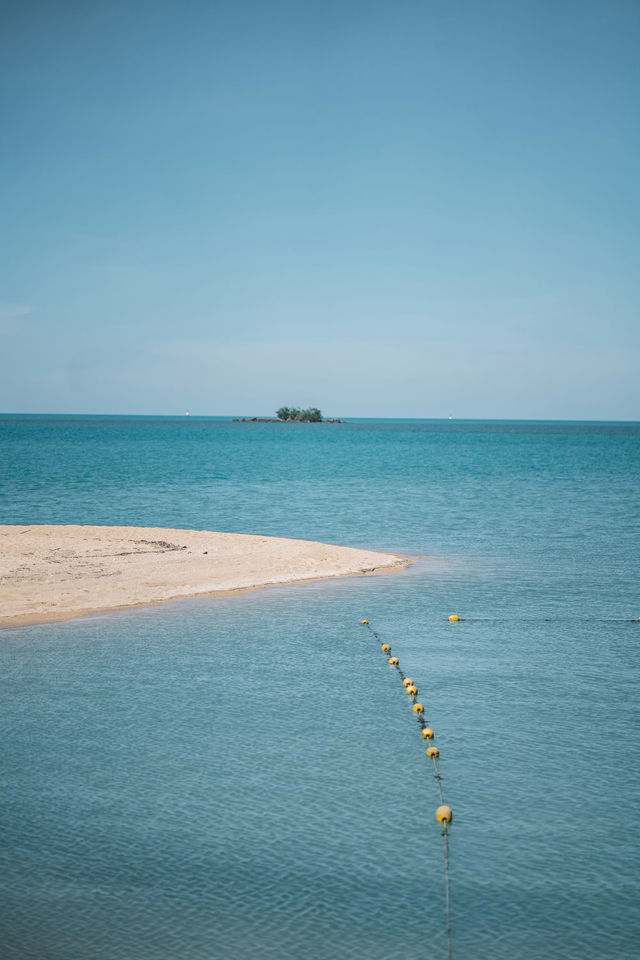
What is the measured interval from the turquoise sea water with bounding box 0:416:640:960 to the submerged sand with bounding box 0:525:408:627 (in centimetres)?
87

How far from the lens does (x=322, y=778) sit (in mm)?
7234

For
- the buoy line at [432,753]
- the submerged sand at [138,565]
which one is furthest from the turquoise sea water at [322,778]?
the submerged sand at [138,565]

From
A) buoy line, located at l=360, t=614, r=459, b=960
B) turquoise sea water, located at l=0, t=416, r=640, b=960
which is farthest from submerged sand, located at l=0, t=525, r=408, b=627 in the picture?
buoy line, located at l=360, t=614, r=459, b=960

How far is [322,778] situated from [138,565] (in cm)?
1057

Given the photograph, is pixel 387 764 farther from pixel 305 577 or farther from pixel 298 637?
pixel 305 577

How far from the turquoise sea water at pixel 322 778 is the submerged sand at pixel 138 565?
870mm

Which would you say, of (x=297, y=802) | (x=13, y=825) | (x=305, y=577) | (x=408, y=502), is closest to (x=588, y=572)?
A: (x=305, y=577)

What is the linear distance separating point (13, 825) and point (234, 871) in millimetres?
1775

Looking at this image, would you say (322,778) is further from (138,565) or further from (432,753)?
(138,565)

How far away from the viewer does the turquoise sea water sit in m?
5.29

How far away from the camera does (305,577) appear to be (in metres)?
16.5

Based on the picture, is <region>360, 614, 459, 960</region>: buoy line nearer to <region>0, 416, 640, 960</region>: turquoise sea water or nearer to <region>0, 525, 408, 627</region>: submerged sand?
<region>0, 416, 640, 960</region>: turquoise sea water

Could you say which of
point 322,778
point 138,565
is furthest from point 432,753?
point 138,565

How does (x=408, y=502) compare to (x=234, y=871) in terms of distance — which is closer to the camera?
(x=234, y=871)
